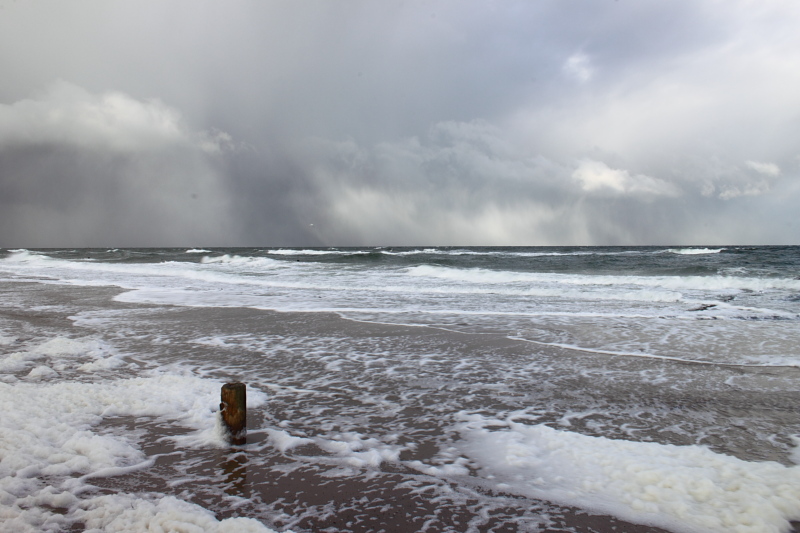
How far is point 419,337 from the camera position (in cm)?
939

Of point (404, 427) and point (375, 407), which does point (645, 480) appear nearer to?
point (404, 427)

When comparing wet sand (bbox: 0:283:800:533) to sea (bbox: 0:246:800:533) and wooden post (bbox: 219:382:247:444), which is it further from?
wooden post (bbox: 219:382:247:444)

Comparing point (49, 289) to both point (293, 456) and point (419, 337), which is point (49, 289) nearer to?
point (419, 337)

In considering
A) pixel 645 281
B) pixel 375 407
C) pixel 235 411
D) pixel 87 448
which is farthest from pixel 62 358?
pixel 645 281

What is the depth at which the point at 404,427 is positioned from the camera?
184 inches

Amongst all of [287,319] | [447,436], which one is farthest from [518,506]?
[287,319]

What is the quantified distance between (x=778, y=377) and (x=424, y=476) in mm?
5699

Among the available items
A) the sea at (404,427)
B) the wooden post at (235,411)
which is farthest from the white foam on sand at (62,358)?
the wooden post at (235,411)

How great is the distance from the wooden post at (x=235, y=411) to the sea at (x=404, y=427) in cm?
12

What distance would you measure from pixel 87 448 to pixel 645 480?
14.4 feet

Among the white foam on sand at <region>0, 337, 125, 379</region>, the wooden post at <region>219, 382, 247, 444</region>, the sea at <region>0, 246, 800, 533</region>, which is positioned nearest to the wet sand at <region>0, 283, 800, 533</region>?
the sea at <region>0, 246, 800, 533</region>

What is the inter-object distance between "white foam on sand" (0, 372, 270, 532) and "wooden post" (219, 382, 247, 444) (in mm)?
134

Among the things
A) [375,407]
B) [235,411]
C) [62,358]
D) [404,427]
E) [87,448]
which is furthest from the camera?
[62,358]

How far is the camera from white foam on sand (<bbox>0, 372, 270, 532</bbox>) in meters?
2.96
